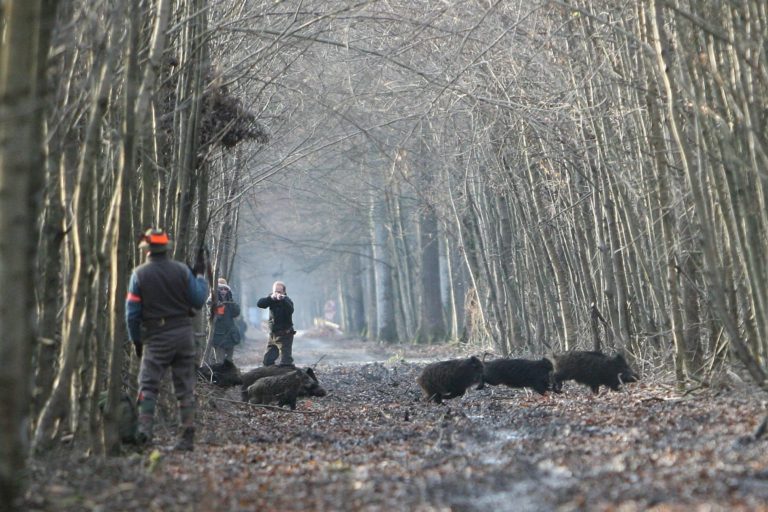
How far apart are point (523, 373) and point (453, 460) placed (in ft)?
18.7

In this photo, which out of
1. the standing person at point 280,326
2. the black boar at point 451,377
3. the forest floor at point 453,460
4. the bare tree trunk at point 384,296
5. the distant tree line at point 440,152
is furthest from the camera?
the bare tree trunk at point 384,296

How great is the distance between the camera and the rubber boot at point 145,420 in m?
9.27

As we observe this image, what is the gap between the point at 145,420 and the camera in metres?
9.29

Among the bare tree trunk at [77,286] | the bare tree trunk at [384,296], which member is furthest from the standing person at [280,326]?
the bare tree trunk at [384,296]

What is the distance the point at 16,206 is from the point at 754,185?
657 centimetres

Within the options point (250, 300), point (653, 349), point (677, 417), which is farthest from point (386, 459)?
point (250, 300)

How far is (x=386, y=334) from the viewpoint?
→ 3847 cm

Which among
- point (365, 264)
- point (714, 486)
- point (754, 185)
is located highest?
point (365, 264)

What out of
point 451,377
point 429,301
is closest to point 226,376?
point 451,377

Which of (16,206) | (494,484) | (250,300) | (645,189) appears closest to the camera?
(16,206)

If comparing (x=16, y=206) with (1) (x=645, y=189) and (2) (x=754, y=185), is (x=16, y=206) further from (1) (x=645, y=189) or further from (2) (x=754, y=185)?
(1) (x=645, y=189)

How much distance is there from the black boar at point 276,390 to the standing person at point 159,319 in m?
3.63

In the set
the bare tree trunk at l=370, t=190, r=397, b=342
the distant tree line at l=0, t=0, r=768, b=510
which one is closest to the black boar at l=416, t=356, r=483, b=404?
the distant tree line at l=0, t=0, r=768, b=510

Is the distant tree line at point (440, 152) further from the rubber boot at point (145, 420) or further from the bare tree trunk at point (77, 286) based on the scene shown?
the rubber boot at point (145, 420)
